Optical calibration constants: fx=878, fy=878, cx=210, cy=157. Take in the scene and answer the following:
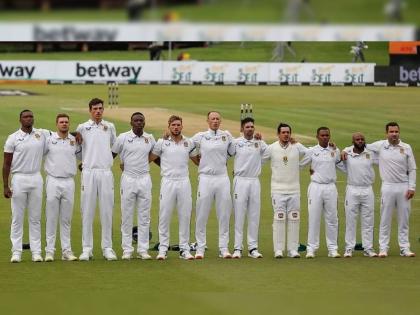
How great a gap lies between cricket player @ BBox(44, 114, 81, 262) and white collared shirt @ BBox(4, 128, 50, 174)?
5.1 inches

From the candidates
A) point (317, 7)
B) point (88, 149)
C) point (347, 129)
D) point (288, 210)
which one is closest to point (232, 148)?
point (288, 210)

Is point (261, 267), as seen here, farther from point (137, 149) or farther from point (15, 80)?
point (15, 80)

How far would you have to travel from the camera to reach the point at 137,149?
959 cm

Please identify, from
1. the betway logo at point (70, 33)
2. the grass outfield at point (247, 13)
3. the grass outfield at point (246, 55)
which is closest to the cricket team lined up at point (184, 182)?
the grass outfield at point (246, 55)

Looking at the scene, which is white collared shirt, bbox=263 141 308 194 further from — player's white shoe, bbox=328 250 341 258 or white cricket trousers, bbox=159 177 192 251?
white cricket trousers, bbox=159 177 192 251

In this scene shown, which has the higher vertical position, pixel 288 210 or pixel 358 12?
pixel 358 12

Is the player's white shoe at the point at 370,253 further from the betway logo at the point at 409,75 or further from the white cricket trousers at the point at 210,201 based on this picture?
the betway logo at the point at 409,75

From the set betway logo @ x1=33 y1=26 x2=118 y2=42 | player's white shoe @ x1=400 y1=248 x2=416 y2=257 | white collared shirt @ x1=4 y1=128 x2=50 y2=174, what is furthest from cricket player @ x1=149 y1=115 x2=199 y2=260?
betway logo @ x1=33 y1=26 x2=118 y2=42

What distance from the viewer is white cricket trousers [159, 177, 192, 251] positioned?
31.7ft

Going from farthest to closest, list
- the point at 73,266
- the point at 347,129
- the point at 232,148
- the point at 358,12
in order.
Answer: the point at 347,129 → the point at 232,148 → the point at 73,266 → the point at 358,12

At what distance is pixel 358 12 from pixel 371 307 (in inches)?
202

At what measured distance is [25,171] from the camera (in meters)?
9.34

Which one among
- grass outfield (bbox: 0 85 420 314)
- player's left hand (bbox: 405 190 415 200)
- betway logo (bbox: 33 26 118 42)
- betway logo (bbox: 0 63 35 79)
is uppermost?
betway logo (bbox: 0 63 35 79)

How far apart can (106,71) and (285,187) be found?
13.6 metres
